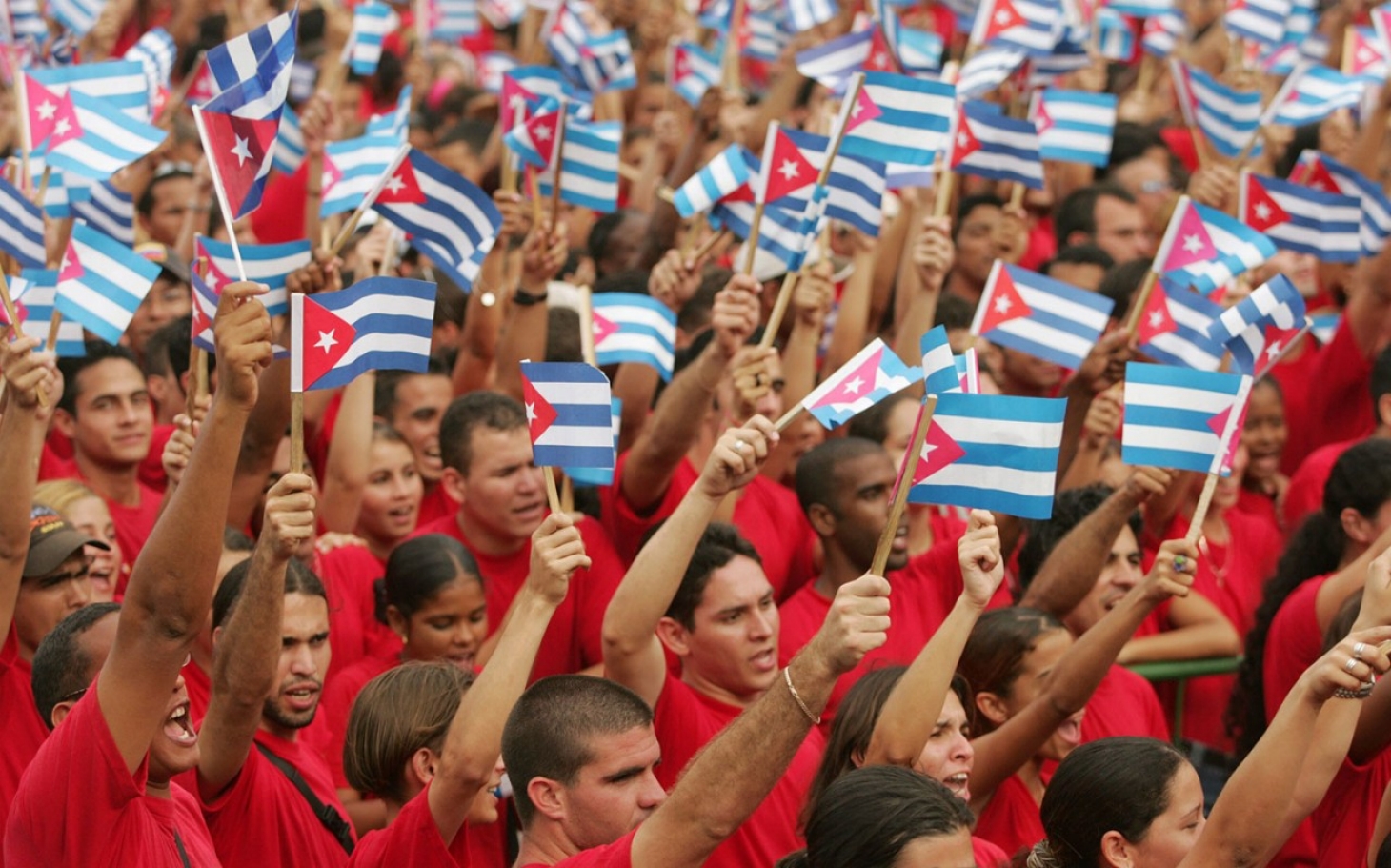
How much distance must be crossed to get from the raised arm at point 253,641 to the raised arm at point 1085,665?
219cm

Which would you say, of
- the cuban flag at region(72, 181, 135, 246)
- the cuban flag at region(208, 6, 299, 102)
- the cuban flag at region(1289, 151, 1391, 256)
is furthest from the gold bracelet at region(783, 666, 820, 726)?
the cuban flag at region(1289, 151, 1391, 256)

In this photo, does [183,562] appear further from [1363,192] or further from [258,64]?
[1363,192]

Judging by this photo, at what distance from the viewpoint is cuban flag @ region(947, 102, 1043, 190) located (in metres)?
8.34

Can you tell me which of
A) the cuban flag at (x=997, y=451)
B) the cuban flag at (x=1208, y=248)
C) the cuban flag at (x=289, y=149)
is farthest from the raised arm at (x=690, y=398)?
the cuban flag at (x=289, y=149)

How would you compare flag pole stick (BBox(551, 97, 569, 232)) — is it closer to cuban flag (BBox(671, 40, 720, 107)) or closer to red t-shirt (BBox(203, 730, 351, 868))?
cuban flag (BBox(671, 40, 720, 107))

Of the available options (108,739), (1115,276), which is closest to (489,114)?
(1115,276)

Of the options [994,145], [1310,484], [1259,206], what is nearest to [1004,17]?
[994,145]

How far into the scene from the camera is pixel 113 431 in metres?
7.48

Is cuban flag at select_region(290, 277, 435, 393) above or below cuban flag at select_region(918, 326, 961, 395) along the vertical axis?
below

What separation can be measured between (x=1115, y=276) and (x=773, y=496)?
9.06 feet

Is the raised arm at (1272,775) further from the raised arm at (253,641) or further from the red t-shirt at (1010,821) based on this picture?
the raised arm at (253,641)

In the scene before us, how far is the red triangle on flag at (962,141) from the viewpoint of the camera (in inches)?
328

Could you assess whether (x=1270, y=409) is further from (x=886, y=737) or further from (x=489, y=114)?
(x=489, y=114)

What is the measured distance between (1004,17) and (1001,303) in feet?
8.92
